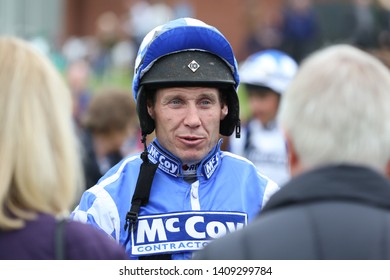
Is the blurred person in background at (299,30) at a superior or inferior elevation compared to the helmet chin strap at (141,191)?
superior

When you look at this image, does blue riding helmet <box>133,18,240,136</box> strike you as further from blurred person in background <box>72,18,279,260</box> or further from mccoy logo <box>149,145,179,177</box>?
mccoy logo <box>149,145,179,177</box>

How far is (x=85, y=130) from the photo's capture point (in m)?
8.80

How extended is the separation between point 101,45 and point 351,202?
2412 centimetres

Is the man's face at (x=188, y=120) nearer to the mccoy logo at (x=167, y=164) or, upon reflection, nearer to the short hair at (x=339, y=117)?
the mccoy logo at (x=167, y=164)

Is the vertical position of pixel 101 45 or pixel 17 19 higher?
pixel 17 19

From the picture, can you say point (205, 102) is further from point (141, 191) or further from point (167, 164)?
point (141, 191)

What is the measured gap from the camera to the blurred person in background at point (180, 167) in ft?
15.1

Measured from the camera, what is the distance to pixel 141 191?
15.3ft

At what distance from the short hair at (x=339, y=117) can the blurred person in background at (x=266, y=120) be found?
18.0ft

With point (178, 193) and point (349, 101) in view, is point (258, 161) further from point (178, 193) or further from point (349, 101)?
point (349, 101)

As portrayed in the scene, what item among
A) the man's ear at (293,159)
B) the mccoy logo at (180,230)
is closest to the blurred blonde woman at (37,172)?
the man's ear at (293,159)

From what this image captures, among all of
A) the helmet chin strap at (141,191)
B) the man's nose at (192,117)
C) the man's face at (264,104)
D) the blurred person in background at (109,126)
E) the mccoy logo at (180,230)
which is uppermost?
the man's face at (264,104)

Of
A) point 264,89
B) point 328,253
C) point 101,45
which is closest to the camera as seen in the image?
point 328,253
